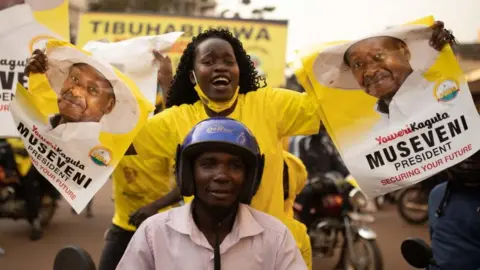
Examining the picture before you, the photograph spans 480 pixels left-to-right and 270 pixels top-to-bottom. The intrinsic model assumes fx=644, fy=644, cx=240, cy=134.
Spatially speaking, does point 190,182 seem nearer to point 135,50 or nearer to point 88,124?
point 88,124

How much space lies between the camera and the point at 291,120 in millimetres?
2760

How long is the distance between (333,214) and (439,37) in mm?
4560

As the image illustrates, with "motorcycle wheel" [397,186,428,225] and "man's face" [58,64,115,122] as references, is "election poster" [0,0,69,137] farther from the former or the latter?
"motorcycle wheel" [397,186,428,225]

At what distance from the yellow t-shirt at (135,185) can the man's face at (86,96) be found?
123 centimetres

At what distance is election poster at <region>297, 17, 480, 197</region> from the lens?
8.76 feet

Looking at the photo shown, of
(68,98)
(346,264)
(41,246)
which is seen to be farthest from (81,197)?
(41,246)

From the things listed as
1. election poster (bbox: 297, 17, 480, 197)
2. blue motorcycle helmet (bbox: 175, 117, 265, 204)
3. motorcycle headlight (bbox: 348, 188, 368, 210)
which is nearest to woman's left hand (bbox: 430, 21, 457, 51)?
election poster (bbox: 297, 17, 480, 197)

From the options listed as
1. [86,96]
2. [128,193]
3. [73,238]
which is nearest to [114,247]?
[128,193]

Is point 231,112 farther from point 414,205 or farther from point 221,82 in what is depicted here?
point 414,205

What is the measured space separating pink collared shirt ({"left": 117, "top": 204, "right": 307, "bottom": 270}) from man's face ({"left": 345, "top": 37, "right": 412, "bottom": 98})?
96cm

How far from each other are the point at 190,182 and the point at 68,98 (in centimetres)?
100

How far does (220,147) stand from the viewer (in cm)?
204

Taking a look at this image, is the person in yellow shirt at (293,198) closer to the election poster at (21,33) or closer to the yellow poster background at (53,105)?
the yellow poster background at (53,105)

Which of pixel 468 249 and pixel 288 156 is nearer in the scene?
pixel 468 249
